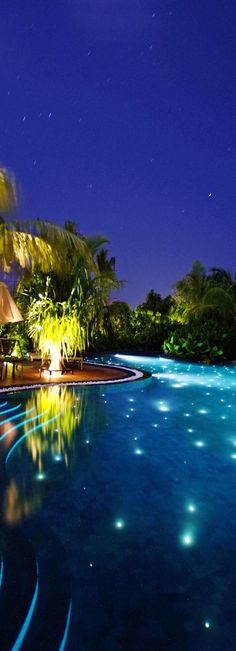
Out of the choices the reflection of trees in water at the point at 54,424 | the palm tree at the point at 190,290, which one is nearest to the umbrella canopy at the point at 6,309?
the reflection of trees in water at the point at 54,424

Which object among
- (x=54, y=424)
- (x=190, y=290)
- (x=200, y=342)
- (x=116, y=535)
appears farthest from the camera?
(x=190, y=290)

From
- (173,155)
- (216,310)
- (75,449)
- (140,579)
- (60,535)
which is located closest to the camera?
(140,579)

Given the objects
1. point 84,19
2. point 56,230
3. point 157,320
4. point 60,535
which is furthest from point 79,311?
point 84,19

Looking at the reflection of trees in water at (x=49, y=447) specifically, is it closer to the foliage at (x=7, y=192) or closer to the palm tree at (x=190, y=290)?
the foliage at (x=7, y=192)

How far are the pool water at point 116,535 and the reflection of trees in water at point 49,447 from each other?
0.01m

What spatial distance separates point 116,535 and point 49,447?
1.82 meters

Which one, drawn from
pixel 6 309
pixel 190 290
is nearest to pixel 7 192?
pixel 6 309

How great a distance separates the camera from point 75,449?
4.44m

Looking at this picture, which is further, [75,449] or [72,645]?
[75,449]

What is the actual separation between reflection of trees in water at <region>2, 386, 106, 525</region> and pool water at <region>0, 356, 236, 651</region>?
0.5 inches

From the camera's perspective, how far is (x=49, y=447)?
446 centimetres

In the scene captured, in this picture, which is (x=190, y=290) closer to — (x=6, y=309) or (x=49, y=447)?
(x=6, y=309)

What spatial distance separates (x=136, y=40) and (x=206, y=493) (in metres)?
19.9

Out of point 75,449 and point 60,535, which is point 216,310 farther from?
point 60,535
